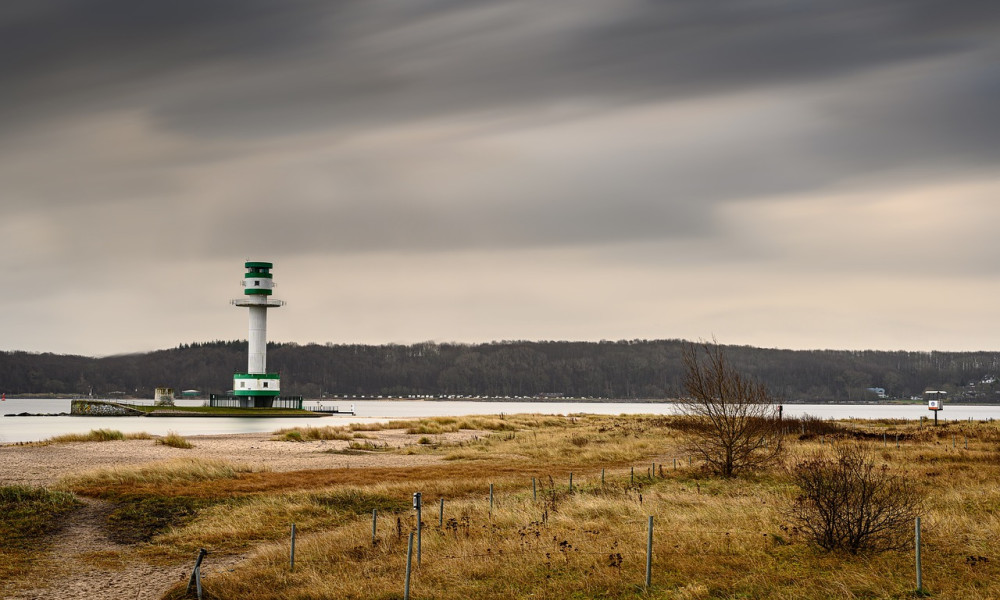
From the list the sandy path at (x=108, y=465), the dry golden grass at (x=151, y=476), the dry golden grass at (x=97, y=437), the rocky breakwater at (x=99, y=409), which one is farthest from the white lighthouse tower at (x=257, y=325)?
the dry golden grass at (x=151, y=476)

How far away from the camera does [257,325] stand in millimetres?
117062

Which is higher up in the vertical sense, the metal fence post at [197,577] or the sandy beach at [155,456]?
the metal fence post at [197,577]

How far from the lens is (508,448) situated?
4925cm

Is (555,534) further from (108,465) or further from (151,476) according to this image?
(108,465)

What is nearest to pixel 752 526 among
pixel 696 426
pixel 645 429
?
pixel 696 426

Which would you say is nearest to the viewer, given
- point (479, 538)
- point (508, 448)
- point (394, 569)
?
point (394, 569)

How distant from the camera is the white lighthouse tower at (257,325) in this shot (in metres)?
117

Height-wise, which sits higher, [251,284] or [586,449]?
[251,284]

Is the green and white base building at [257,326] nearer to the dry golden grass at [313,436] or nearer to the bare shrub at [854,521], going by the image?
the dry golden grass at [313,436]

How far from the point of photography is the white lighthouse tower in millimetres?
116938

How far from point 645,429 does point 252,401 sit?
75747mm

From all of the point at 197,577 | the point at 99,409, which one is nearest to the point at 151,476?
the point at 197,577

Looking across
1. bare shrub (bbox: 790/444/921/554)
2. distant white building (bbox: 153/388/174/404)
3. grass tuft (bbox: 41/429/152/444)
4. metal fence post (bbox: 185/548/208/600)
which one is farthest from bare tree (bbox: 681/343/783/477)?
distant white building (bbox: 153/388/174/404)

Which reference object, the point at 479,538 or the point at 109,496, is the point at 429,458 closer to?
the point at 109,496
